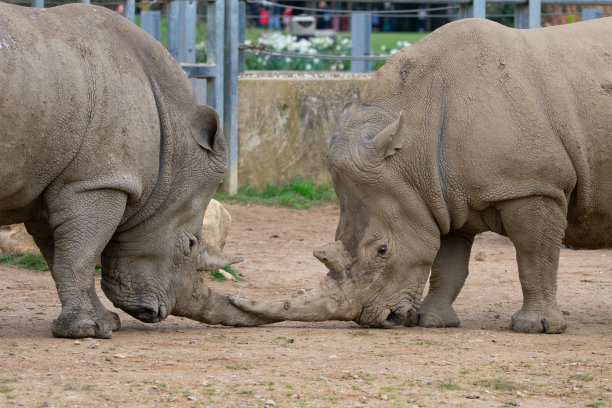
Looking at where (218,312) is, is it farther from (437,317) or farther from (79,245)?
(437,317)

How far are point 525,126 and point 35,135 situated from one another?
269 cm

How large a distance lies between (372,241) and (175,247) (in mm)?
1148

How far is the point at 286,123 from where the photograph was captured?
12.7 metres

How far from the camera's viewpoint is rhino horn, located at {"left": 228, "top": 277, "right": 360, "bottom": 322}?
653 cm

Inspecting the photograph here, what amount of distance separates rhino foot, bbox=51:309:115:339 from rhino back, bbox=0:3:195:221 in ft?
2.12

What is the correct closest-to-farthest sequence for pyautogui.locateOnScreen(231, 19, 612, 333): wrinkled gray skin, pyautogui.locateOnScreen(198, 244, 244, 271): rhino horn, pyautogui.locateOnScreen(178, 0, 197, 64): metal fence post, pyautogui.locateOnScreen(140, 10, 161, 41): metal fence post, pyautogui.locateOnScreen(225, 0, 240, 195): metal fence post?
pyautogui.locateOnScreen(231, 19, 612, 333): wrinkled gray skin < pyautogui.locateOnScreen(198, 244, 244, 271): rhino horn < pyautogui.locateOnScreen(178, 0, 197, 64): metal fence post < pyautogui.locateOnScreen(225, 0, 240, 195): metal fence post < pyautogui.locateOnScreen(140, 10, 161, 41): metal fence post

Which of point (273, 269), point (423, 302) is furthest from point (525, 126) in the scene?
point (273, 269)

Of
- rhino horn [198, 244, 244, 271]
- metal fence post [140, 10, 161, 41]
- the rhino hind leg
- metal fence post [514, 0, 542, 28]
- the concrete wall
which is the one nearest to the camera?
the rhino hind leg

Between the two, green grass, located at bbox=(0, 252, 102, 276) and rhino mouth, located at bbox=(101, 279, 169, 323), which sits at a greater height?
rhino mouth, located at bbox=(101, 279, 169, 323)

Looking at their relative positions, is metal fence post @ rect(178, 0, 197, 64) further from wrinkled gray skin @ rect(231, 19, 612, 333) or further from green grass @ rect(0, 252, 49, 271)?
wrinkled gray skin @ rect(231, 19, 612, 333)

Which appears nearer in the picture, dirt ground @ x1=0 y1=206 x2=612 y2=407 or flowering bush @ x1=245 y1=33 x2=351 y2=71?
dirt ground @ x1=0 y1=206 x2=612 y2=407

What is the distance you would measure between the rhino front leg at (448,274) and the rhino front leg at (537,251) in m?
0.48

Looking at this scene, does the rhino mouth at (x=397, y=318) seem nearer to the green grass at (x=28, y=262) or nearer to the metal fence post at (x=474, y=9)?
the green grass at (x=28, y=262)

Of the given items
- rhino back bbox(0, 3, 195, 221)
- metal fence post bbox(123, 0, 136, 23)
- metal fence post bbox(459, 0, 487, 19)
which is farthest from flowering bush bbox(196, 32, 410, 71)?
rhino back bbox(0, 3, 195, 221)
